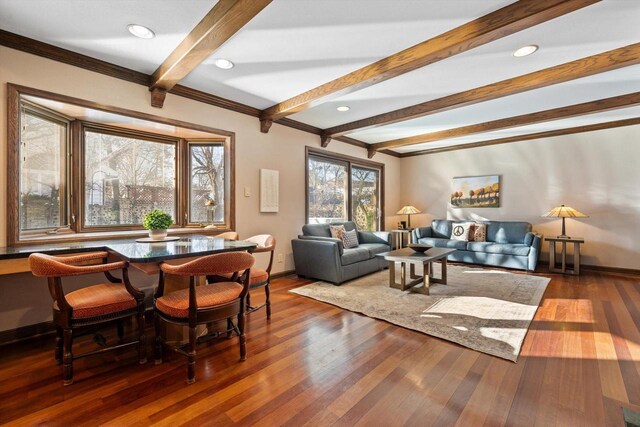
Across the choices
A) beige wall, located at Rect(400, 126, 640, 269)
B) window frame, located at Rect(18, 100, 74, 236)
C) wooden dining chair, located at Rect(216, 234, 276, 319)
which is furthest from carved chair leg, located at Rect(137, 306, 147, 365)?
beige wall, located at Rect(400, 126, 640, 269)

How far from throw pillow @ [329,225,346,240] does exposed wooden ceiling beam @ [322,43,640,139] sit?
176 cm

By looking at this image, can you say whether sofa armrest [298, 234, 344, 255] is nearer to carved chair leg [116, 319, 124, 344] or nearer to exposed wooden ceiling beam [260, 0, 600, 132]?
exposed wooden ceiling beam [260, 0, 600, 132]

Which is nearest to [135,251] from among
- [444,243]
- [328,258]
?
[328,258]

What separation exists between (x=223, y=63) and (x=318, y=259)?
2730mm

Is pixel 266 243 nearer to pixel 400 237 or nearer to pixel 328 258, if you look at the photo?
pixel 328 258

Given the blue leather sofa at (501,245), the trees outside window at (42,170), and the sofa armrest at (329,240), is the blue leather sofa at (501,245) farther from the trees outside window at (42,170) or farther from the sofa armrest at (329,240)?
the trees outside window at (42,170)

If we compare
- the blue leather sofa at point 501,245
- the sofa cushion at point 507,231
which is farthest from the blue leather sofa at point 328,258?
the sofa cushion at point 507,231

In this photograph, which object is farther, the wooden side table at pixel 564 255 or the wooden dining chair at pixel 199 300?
the wooden side table at pixel 564 255

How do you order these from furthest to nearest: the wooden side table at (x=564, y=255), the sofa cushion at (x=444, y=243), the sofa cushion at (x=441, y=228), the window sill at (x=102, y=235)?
the sofa cushion at (x=441, y=228) → the sofa cushion at (x=444, y=243) → the wooden side table at (x=564, y=255) → the window sill at (x=102, y=235)

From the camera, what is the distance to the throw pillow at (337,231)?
15.7ft

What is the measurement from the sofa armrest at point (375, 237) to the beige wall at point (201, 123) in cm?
124

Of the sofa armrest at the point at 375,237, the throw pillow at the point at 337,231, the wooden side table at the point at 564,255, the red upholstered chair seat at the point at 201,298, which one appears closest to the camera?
the red upholstered chair seat at the point at 201,298

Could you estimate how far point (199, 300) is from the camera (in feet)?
6.39

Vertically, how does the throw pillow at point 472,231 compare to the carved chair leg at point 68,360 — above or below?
above
